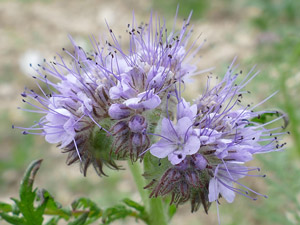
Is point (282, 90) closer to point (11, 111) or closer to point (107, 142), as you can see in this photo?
point (107, 142)

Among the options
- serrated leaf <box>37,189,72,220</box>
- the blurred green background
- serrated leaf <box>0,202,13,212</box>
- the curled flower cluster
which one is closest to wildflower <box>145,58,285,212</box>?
the curled flower cluster

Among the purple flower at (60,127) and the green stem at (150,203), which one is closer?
the purple flower at (60,127)

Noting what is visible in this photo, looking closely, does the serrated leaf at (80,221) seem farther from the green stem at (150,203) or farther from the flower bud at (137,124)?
the flower bud at (137,124)

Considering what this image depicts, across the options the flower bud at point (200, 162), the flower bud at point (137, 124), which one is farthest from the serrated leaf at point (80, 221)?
the flower bud at point (200, 162)

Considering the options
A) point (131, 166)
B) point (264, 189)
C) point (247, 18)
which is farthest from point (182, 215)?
point (247, 18)

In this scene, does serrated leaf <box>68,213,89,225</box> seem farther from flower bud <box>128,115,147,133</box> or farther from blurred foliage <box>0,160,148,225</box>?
flower bud <box>128,115,147,133</box>
